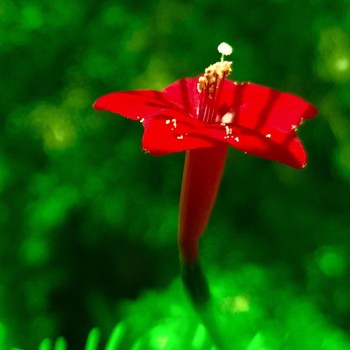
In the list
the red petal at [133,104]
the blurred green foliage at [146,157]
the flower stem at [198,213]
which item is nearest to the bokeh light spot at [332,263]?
the blurred green foliage at [146,157]

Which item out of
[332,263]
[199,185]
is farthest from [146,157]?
[199,185]

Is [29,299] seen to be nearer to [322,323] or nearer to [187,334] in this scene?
[187,334]

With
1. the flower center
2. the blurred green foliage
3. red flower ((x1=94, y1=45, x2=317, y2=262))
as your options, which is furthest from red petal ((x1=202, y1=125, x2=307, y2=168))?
the blurred green foliage

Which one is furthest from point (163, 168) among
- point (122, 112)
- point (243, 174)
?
point (122, 112)

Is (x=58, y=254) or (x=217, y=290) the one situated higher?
(x=58, y=254)

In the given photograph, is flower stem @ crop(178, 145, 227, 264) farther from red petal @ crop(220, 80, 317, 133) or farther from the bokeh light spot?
the bokeh light spot

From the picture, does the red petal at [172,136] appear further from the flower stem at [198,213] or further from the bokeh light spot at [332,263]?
the bokeh light spot at [332,263]
